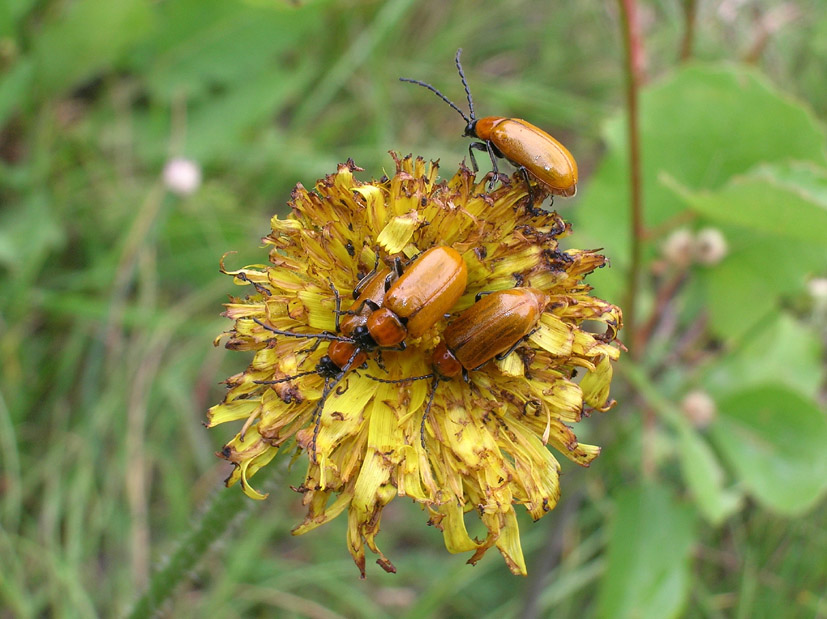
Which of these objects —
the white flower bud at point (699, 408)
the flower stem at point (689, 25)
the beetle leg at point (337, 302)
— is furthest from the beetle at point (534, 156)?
the white flower bud at point (699, 408)

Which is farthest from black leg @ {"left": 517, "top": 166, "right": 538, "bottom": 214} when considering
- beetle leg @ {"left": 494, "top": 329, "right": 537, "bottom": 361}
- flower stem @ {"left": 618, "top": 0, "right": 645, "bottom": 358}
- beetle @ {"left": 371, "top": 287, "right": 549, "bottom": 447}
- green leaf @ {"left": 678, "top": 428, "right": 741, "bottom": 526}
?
green leaf @ {"left": 678, "top": 428, "right": 741, "bottom": 526}

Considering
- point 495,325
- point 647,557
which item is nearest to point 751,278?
point 647,557

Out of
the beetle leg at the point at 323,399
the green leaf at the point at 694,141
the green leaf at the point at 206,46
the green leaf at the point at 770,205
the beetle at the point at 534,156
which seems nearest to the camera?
the beetle leg at the point at 323,399

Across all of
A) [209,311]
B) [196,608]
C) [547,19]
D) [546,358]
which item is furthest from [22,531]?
[547,19]

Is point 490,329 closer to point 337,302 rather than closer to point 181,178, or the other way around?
point 337,302

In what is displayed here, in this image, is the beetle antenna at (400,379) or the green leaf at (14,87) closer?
the beetle antenna at (400,379)

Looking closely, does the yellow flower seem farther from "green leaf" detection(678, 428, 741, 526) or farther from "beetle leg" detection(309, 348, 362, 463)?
"green leaf" detection(678, 428, 741, 526)

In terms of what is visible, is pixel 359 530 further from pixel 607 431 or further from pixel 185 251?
pixel 185 251

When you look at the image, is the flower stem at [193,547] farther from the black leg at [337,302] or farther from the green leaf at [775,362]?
the green leaf at [775,362]
